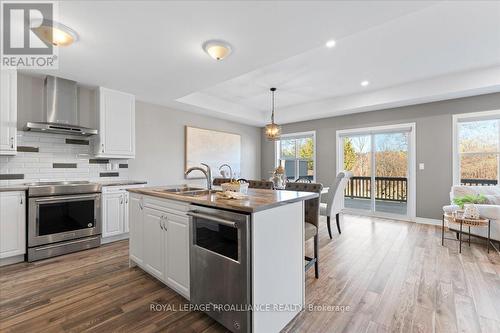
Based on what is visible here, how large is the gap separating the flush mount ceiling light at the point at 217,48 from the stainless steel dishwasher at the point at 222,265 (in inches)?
64.4

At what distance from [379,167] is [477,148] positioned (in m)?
1.64

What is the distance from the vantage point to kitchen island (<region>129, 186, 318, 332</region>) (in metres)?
1.43

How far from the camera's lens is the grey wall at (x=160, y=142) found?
4.38 meters

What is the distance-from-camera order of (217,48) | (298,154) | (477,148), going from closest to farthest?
(217,48)
(477,148)
(298,154)

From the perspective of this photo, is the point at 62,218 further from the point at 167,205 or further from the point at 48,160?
the point at 167,205

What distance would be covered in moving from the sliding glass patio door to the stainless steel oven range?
521 centimetres

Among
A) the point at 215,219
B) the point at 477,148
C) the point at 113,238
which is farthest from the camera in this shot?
the point at 477,148

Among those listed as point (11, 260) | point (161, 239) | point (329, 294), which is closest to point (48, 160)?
point (11, 260)

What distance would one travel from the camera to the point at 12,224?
270cm

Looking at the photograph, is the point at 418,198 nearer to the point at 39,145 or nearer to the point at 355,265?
the point at 355,265

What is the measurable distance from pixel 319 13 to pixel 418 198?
447 cm

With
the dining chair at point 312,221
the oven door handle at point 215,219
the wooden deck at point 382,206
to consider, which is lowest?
the wooden deck at point 382,206

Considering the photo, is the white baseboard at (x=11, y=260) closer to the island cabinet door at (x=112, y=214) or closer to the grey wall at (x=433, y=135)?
the island cabinet door at (x=112, y=214)

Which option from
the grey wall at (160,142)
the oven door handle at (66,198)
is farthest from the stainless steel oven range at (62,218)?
the grey wall at (160,142)
